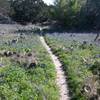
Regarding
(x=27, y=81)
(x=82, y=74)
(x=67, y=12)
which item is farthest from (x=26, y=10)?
(x=27, y=81)

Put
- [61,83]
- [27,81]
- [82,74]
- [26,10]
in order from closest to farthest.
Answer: [27,81]
[61,83]
[82,74]
[26,10]

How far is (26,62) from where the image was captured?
24688mm

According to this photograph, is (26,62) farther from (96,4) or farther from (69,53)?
(96,4)

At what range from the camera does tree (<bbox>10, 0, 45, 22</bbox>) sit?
82.1 m

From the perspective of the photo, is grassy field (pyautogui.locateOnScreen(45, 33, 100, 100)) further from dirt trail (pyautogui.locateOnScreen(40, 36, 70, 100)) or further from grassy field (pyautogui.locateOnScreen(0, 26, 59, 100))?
grassy field (pyautogui.locateOnScreen(0, 26, 59, 100))

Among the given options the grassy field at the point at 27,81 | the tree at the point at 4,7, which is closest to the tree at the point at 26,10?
the tree at the point at 4,7

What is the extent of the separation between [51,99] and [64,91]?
2.21 m

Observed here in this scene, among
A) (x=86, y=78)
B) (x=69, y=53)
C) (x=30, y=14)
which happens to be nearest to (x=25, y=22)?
(x=30, y=14)

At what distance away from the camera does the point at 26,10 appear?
81938 millimetres

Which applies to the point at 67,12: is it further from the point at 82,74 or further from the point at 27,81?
the point at 27,81

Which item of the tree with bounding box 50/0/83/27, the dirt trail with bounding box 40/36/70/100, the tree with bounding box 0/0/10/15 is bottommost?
the tree with bounding box 0/0/10/15

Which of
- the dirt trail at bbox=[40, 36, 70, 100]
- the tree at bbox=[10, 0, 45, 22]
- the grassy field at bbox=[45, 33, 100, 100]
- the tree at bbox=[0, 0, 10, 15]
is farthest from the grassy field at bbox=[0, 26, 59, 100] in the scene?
the tree at bbox=[0, 0, 10, 15]

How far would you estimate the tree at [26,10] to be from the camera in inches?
3231

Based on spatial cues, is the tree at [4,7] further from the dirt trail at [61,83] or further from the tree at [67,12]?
the dirt trail at [61,83]
